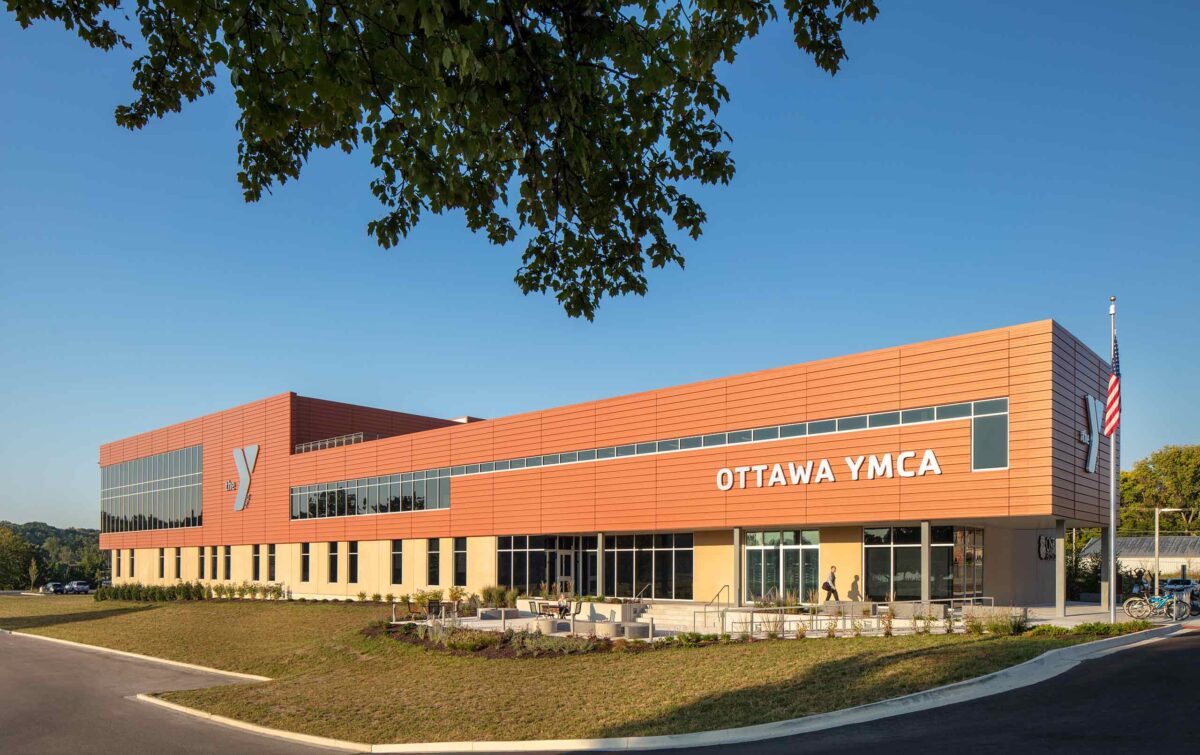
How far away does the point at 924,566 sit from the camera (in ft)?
95.0

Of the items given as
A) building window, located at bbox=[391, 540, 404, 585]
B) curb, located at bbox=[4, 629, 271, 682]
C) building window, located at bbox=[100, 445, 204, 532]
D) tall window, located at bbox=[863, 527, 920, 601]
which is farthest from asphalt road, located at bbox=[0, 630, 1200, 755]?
building window, located at bbox=[100, 445, 204, 532]

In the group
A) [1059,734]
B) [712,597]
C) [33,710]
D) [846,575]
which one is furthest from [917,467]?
[33,710]

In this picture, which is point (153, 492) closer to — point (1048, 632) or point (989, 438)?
point (989, 438)

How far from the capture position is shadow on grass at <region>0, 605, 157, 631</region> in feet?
162

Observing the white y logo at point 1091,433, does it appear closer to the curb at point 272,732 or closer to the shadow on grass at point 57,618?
the curb at point 272,732

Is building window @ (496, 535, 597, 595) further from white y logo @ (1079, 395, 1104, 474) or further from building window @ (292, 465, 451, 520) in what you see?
white y logo @ (1079, 395, 1104, 474)

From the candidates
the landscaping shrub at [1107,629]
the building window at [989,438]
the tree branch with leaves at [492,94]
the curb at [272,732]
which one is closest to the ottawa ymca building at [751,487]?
the building window at [989,438]

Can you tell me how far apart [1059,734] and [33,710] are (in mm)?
21821

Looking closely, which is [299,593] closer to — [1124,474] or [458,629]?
[458,629]

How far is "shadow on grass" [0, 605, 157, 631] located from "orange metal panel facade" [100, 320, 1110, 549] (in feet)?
45.1

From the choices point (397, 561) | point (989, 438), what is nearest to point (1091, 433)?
point (989, 438)

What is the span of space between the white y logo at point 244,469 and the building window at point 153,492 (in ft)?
21.6

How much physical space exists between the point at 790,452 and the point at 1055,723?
19.6 meters

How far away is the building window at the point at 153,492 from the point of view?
69.2m
